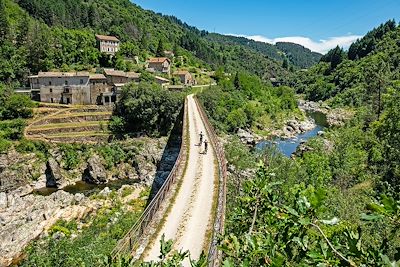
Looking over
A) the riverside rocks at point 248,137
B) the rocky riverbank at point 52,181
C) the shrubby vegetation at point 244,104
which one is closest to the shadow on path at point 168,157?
the rocky riverbank at point 52,181

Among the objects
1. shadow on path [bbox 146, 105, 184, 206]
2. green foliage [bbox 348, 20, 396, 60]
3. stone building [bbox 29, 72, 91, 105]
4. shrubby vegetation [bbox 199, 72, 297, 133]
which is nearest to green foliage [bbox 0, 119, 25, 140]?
stone building [bbox 29, 72, 91, 105]

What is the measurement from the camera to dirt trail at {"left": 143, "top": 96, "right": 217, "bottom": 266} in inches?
511

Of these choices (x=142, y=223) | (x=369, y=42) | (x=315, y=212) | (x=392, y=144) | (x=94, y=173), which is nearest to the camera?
(x=315, y=212)

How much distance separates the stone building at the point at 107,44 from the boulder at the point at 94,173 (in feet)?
143

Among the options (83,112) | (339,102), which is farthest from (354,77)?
(83,112)

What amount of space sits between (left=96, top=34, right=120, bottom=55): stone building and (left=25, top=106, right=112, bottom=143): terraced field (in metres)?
30.2

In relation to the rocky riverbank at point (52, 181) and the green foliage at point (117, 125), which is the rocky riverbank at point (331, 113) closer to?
the rocky riverbank at point (52, 181)

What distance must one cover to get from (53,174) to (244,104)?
117 ft

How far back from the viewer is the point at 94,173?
1454 inches

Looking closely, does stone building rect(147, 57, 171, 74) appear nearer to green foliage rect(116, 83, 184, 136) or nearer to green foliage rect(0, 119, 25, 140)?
green foliage rect(116, 83, 184, 136)

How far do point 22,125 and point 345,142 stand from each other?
115ft

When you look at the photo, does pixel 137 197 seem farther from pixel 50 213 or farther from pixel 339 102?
pixel 339 102

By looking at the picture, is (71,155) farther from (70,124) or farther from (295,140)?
(295,140)

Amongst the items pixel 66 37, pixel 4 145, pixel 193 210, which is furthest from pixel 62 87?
pixel 193 210
